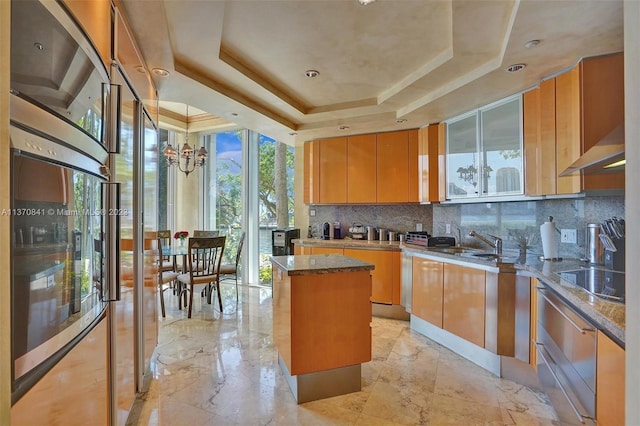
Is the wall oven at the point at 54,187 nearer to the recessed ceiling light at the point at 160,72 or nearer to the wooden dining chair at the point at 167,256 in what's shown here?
the recessed ceiling light at the point at 160,72

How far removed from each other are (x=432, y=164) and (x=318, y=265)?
2.16 m

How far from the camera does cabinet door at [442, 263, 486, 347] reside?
254 cm

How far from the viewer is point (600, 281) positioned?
167 centimetres

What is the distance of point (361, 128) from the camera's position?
3980 mm

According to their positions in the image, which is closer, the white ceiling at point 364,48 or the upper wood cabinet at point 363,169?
the white ceiling at point 364,48

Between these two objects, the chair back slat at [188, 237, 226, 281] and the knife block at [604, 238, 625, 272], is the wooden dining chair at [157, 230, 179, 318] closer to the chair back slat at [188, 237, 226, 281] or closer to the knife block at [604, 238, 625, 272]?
the chair back slat at [188, 237, 226, 281]

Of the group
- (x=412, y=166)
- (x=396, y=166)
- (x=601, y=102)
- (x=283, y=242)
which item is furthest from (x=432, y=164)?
(x=283, y=242)

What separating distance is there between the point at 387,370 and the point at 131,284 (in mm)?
1966

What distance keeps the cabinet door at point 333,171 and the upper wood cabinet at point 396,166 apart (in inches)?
19.4

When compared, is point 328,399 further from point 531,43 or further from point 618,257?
point 531,43

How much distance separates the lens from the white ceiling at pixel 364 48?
5.81ft

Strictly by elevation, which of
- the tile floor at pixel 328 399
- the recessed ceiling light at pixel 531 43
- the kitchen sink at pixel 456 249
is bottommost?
the tile floor at pixel 328 399

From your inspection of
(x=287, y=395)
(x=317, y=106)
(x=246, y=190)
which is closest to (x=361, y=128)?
(x=317, y=106)

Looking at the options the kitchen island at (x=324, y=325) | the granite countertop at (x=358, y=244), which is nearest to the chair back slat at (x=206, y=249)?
the granite countertop at (x=358, y=244)
